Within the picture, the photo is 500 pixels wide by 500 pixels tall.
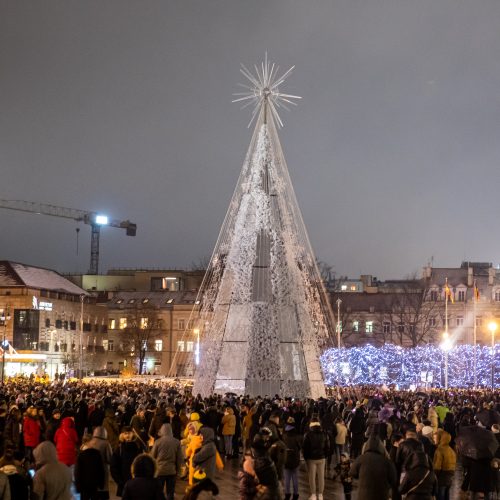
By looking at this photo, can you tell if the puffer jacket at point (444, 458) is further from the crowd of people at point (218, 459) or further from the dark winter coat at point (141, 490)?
the dark winter coat at point (141, 490)

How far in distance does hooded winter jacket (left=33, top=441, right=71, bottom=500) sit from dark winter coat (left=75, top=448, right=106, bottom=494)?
5.37 ft

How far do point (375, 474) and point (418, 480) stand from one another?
889mm

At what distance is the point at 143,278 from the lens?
438ft

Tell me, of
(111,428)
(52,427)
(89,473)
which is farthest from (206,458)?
(111,428)

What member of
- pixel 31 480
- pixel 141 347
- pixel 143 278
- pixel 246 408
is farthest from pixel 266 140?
pixel 143 278

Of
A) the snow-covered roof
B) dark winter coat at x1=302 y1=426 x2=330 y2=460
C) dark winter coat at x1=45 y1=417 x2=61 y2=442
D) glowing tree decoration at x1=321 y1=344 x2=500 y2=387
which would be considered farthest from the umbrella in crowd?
the snow-covered roof

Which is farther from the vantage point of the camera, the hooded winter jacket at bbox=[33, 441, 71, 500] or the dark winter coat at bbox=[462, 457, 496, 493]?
the dark winter coat at bbox=[462, 457, 496, 493]

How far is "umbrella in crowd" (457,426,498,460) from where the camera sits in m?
15.8

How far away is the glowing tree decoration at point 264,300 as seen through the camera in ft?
137

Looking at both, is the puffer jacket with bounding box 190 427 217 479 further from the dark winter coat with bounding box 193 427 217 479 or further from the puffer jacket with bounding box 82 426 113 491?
the puffer jacket with bounding box 82 426 113 491

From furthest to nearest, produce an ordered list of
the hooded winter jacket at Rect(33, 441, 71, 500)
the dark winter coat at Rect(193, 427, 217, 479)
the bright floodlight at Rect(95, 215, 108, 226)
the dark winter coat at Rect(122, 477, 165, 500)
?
the bright floodlight at Rect(95, 215, 108, 226), the dark winter coat at Rect(193, 427, 217, 479), the hooded winter jacket at Rect(33, 441, 71, 500), the dark winter coat at Rect(122, 477, 165, 500)

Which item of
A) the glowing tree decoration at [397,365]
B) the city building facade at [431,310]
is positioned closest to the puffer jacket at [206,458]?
the glowing tree decoration at [397,365]

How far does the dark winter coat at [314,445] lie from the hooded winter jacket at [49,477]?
7.16 metres

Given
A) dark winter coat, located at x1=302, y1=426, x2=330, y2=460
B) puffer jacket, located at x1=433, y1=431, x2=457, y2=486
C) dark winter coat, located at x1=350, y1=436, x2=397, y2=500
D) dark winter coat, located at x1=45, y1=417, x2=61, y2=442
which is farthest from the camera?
dark winter coat, located at x1=45, y1=417, x2=61, y2=442
